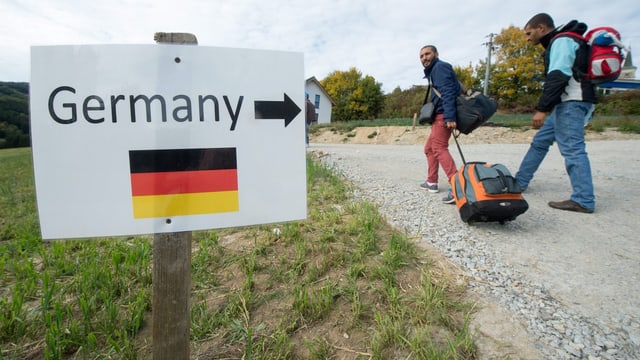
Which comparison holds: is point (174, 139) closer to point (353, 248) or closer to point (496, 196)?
point (353, 248)

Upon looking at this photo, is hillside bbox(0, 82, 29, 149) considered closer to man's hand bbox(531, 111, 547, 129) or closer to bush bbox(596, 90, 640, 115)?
man's hand bbox(531, 111, 547, 129)

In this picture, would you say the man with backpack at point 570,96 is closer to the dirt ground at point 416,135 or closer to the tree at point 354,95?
the dirt ground at point 416,135

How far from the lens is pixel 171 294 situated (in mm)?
1100

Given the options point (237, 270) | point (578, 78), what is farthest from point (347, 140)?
point (237, 270)

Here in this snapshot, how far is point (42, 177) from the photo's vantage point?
0.96 metres

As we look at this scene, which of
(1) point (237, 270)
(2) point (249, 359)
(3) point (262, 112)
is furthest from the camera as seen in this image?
(1) point (237, 270)

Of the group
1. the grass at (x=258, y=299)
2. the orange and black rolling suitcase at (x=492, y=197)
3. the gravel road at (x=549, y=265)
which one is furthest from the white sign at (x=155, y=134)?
the orange and black rolling suitcase at (x=492, y=197)

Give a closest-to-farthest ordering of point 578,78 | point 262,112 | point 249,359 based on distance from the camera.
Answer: point 262,112, point 249,359, point 578,78

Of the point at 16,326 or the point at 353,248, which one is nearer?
the point at 16,326

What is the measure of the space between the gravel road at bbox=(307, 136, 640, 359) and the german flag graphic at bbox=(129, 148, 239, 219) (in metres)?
1.38

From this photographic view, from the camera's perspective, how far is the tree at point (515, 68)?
3303cm

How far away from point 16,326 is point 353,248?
76.4 inches

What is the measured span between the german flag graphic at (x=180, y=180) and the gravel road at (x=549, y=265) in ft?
4.54

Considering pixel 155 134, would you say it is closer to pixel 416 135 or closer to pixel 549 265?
pixel 549 265
